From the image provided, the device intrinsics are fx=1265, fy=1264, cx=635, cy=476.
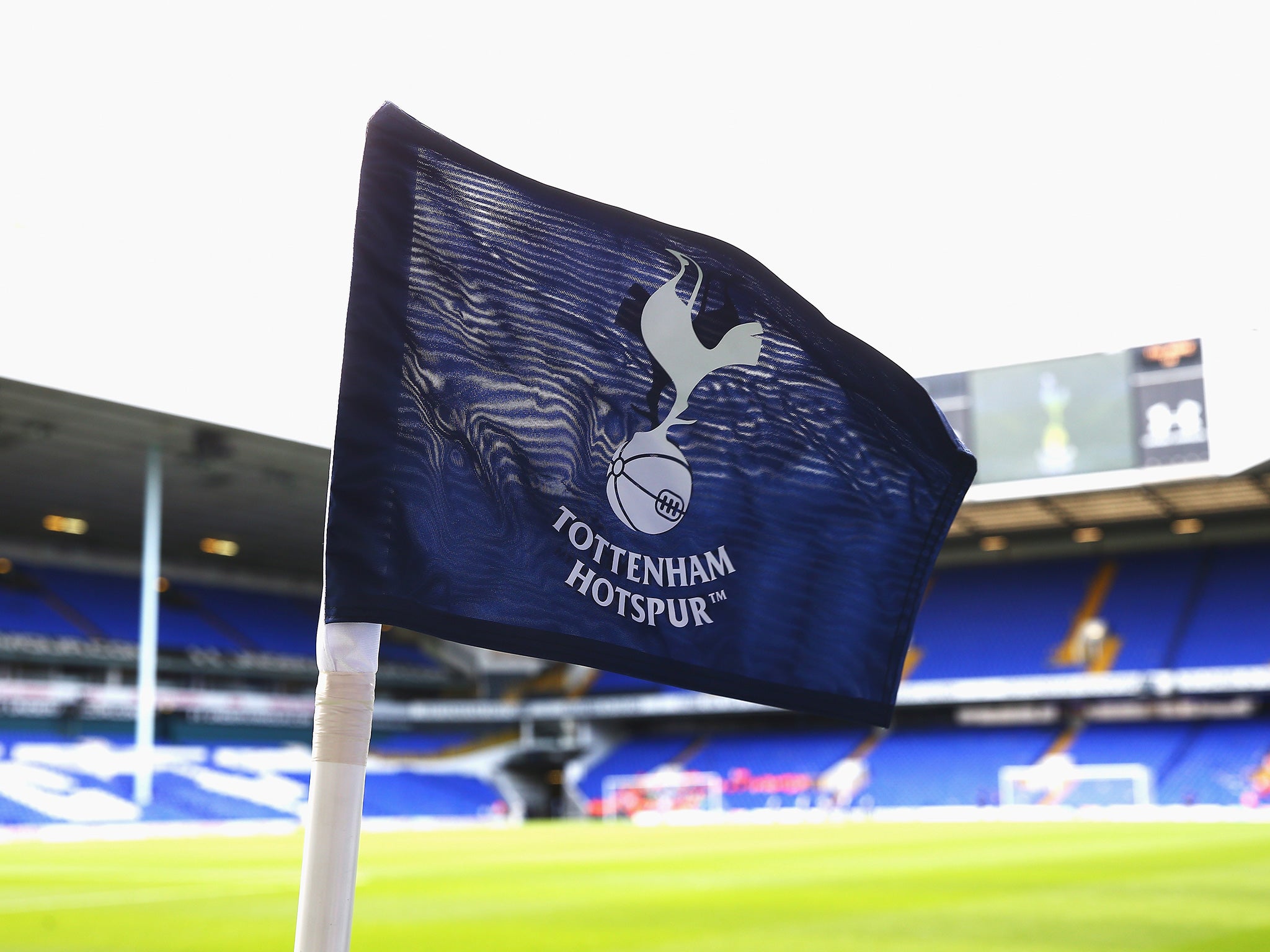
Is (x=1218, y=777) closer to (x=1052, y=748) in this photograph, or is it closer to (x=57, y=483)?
(x=1052, y=748)

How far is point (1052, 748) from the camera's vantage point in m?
37.7

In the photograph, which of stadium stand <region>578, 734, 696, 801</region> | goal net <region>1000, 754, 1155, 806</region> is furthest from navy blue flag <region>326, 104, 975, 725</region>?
stadium stand <region>578, 734, 696, 801</region>

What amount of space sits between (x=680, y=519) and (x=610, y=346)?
1.43 ft

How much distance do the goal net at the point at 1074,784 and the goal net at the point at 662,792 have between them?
9.40 m

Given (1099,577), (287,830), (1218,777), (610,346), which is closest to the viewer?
(610,346)

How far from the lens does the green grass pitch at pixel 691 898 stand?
214 inches

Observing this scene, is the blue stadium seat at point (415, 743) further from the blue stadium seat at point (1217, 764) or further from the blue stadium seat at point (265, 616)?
the blue stadium seat at point (1217, 764)

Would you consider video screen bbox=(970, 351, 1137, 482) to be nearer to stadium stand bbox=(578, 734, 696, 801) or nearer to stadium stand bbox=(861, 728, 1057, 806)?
stadium stand bbox=(861, 728, 1057, 806)

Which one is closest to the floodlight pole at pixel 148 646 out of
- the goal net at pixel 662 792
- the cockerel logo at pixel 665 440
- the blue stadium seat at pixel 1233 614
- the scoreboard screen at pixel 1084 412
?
the goal net at pixel 662 792

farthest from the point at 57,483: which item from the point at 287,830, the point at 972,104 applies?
the point at 972,104

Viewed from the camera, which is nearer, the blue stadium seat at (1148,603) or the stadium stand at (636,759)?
the blue stadium seat at (1148,603)

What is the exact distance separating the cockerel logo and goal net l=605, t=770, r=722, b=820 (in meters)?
39.1

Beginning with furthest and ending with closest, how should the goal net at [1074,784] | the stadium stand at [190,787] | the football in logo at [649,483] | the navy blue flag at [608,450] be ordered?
the goal net at [1074,784], the stadium stand at [190,787], the football in logo at [649,483], the navy blue flag at [608,450]

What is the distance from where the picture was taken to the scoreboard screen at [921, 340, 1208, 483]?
101 feet
